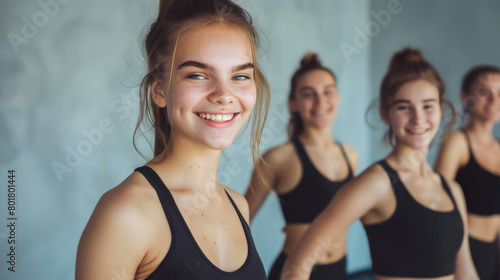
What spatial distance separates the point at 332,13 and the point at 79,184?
1.66m

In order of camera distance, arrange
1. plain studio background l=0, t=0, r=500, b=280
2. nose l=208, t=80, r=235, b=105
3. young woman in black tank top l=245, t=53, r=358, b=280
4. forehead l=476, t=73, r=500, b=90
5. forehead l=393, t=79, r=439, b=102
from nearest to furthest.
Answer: nose l=208, t=80, r=235, b=105 → forehead l=393, t=79, r=439, b=102 → plain studio background l=0, t=0, r=500, b=280 → young woman in black tank top l=245, t=53, r=358, b=280 → forehead l=476, t=73, r=500, b=90

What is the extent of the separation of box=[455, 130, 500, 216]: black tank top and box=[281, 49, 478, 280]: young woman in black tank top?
0.55 meters

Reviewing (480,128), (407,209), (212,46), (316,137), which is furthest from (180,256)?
(480,128)

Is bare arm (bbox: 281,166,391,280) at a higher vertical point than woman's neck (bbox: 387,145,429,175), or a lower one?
lower

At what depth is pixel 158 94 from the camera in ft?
2.55

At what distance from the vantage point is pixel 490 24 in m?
2.19

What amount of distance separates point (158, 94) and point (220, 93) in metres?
0.12

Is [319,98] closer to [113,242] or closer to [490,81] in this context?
[490,81]

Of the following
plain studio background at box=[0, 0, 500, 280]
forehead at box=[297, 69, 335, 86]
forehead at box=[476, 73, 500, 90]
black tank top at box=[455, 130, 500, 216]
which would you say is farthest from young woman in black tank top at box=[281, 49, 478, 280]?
forehead at box=[476, 73, 500, 90]

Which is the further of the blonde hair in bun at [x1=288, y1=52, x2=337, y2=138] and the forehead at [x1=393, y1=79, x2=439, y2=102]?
the blonde hair in bun at [x1=288, y1=52, x2=337, y2=138]

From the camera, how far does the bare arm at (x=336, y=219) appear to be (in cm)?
121

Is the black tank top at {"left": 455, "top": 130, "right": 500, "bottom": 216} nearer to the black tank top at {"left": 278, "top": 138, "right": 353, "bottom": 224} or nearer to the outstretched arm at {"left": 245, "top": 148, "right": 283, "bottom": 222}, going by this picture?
the black tank top at {"left": 278, "top": 138, "right": 353, "bottom": 224}

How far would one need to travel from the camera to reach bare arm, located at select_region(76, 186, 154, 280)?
23.9 inches

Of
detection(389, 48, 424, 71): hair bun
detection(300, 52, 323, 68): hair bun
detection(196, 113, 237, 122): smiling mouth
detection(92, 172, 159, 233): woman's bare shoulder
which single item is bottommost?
detection(92, 172, 159, 233): woman's bare shoulder
